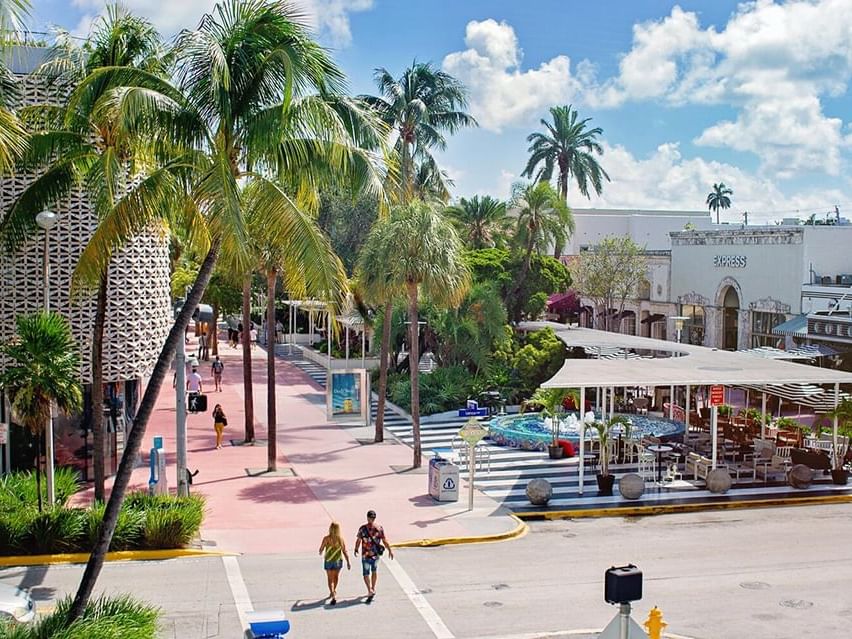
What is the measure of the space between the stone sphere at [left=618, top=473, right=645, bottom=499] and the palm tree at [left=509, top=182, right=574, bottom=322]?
20.8 metres

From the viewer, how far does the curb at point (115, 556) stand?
1670 centimetres

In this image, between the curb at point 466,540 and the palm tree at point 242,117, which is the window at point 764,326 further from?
the palm tree at point 242,117

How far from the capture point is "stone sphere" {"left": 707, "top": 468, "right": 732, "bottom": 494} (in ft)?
75.5

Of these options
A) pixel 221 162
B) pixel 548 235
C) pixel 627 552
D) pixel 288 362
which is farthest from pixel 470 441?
pixel 288 362

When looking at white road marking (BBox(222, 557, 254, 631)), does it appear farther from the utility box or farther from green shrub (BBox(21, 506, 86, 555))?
the utility box

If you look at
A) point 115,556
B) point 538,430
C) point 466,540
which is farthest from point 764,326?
point 115,556

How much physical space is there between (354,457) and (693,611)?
550 inches

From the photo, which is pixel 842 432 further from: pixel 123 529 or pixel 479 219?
pixel 479 219

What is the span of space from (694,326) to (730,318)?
2904 mm

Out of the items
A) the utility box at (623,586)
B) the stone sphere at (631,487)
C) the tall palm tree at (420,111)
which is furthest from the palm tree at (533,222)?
the utility box at (623,586)

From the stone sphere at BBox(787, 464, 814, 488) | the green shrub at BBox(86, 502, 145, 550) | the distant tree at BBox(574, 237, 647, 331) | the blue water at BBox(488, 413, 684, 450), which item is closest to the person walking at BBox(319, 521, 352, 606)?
the green shrub at BBox(86, 502, 145, 550)

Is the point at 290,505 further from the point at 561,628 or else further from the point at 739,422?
the point at 739,422

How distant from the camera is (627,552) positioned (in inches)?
719

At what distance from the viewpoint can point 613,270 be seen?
55375 mm
